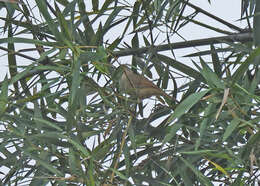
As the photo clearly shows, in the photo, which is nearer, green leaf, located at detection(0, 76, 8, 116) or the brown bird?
green leaf, located at detection(0, 76, 8, 116)

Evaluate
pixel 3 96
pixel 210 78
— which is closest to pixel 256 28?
pixel 210 78

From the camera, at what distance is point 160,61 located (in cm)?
206

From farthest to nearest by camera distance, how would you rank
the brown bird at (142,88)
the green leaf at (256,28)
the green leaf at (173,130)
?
1. the brown bird at (142,88)
2. the green leaf at (173,130)
3. the green leaf at (256,28)

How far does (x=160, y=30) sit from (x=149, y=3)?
10 cm

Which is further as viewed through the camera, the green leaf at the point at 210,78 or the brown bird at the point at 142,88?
the brown bird at the point at 142,88

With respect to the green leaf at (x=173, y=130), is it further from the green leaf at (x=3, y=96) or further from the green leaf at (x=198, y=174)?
the green leaf at (x=3, y=96)

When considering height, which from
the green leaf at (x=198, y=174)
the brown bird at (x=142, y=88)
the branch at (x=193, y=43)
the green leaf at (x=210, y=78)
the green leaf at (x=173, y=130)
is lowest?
the green leaf at (x=198, y=174)

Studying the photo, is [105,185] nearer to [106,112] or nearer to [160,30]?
[106,112]

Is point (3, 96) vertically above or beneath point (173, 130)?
above

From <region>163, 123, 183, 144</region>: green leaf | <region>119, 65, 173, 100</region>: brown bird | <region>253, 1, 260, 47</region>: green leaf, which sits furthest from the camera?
<region>119, 65, 173, 100</region>: brown bird

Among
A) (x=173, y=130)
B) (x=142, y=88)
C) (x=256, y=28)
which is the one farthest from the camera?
(x=142, y=88)

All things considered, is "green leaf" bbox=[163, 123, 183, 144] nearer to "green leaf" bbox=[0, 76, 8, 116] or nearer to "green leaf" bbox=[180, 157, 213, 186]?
"green leaf" bbox=[180, 157, 213, 186]

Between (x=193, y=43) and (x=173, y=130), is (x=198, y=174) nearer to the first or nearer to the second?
(x=173, y=130)

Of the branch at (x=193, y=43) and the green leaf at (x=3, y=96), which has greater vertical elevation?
the branch at (x=193, y=43)
